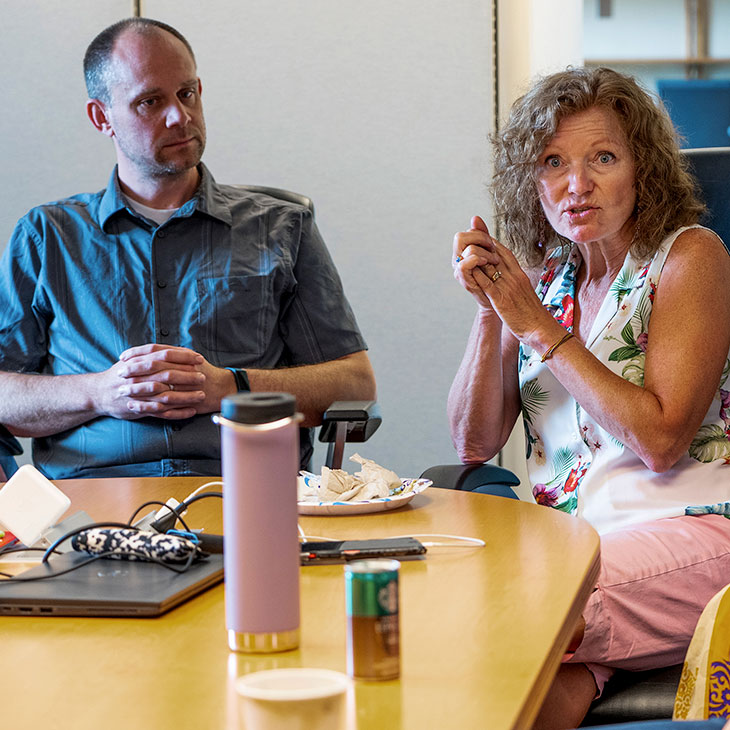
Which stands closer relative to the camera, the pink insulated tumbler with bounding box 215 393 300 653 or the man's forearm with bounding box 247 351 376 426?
the pink insulated tumbler with bounding box 215 393 300 653

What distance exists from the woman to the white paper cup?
72cm

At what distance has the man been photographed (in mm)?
2084

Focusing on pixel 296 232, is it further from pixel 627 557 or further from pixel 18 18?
pixel 18 18

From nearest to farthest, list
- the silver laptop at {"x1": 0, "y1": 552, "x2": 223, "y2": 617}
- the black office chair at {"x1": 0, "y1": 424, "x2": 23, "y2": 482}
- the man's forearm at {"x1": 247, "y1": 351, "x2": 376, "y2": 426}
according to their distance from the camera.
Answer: the silver laptop at {"x1": 0, "y1": 552, "x2": 223, "y2": 617}, the black office chair at {"x1": 0, "y1": 424, "x2": 23, "y2": 482}, the man's forearm at {"x1": 247, "y1": 351, "x2": 376, "y2": 426}

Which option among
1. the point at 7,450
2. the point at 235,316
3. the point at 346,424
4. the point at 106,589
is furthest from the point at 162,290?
A: the point at 106,589

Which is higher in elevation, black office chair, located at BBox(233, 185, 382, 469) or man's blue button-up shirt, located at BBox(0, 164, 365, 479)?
Answer: man's blue button-up shirt, located at BBox(0, 164, 365, 479)

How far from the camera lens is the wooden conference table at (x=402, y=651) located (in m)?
0.65

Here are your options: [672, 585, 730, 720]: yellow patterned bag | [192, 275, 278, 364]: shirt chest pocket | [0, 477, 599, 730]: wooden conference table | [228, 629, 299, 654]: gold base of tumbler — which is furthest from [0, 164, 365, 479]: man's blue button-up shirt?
[228, 629, 299, 654]: gold base of tumbler

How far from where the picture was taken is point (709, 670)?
1.10m

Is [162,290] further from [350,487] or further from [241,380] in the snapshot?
[350,487]

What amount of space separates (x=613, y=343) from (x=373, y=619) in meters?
1.06

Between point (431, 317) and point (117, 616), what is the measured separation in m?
2.38

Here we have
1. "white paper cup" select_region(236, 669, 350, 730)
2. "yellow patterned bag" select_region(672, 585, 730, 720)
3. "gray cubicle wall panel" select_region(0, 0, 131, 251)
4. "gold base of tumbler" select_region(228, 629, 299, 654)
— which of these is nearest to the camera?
"white paper cup" select_region(236, 669, 350, 730)

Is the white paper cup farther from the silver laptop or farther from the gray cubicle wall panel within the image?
the gray cubicle wall panel
